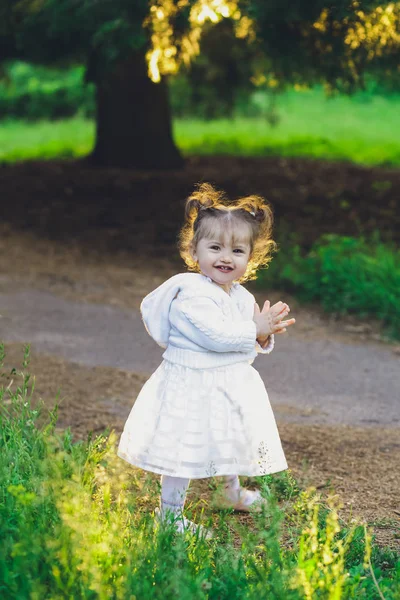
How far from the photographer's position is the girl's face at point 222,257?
11.0ft

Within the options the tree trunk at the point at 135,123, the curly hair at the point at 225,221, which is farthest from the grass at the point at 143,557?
the tree trunk at the point at 135,123

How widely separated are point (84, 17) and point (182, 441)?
4329 millimetres

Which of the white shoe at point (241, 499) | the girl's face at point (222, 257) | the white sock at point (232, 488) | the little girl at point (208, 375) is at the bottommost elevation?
the white shoe at point (241, 499)

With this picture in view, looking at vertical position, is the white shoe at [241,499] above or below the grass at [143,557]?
below

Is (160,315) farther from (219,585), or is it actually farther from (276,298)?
(276,298)

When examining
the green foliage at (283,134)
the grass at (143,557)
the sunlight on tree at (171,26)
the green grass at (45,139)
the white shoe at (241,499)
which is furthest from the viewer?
the green grass at (45,139)

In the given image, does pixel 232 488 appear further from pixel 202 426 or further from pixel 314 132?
pixel 314 132

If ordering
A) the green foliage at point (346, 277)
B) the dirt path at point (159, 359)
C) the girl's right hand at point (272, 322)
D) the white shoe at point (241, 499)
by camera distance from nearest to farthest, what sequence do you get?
the girl's right hand at point (272, 322) < the white shoe at point (241, 499) < the dirt path at point (159, 359) < the green foliage at point (346, 277)

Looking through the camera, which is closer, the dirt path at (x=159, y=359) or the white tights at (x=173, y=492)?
the white tights at (x=173, y=492)

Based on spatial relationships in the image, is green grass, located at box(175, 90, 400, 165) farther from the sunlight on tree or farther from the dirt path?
the dirt path

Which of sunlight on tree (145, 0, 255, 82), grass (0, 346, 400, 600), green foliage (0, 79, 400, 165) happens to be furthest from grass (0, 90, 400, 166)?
grass (0, 346, 400, 600)

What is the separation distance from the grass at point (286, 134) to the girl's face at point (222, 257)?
29.1ft

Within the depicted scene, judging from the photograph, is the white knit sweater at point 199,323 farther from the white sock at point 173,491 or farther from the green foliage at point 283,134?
the green foliage at point 283,134

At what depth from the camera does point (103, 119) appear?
1153 centimetres
